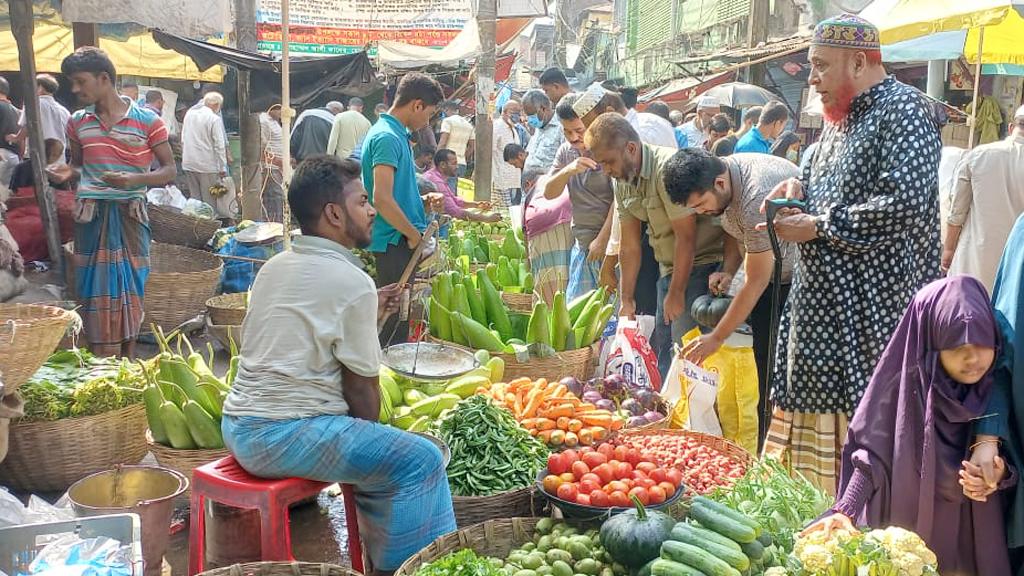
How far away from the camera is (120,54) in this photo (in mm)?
13766

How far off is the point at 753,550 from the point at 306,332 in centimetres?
156

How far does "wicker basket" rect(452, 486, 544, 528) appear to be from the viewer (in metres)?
3.46

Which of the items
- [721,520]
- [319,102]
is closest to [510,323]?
[721,520]

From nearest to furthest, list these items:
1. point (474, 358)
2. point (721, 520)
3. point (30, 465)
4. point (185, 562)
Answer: point (721, 520), point (185, 562), point (30, 465), point (474, 358)

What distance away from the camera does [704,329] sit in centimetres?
463

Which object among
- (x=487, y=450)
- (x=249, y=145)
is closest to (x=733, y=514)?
(x=487, y=450)

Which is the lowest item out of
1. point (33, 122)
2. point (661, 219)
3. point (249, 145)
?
point (661, 219)

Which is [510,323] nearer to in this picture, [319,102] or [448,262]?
[448,262]

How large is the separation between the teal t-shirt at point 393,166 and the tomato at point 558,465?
7.21ft

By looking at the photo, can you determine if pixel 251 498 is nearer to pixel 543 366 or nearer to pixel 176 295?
pixel 543 366

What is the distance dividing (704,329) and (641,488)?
1693mm

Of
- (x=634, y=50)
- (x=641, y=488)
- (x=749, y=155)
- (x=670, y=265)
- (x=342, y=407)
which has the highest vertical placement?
(x=634, y=50)

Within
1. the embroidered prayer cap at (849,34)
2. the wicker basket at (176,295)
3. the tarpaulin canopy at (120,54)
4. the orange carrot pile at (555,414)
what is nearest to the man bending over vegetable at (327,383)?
the orange carrot pile at (555,414)

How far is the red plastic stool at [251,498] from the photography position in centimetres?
291
